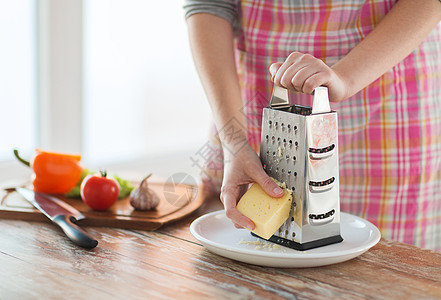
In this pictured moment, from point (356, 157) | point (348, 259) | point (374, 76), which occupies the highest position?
point (374, 76)

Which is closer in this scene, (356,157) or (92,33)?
(356,157)

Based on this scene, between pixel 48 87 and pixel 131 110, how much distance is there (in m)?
0.67

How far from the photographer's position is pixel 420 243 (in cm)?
153

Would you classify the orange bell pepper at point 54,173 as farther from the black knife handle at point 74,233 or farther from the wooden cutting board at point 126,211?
the black knife handle at point 74,233

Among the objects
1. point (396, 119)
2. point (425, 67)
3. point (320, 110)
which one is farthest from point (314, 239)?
point (425, 67)

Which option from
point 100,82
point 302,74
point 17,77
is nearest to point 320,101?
point 302,74

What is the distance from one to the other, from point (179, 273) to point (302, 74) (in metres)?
0.42

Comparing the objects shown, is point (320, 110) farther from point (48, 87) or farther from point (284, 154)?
point (48, 87)

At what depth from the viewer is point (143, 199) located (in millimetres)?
1335

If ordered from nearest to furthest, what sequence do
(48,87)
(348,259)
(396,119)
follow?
(348,259) < (396,119) < (48,87)

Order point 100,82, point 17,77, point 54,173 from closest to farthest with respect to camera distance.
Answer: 1. point 54,173
2. point 17,77
3. point 100,82

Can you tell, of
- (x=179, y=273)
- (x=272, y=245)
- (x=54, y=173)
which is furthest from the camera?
(x=54, y=173)

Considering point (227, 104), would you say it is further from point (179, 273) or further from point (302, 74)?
point (179, 273)

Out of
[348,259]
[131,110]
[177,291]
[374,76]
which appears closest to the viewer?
[177,291]
